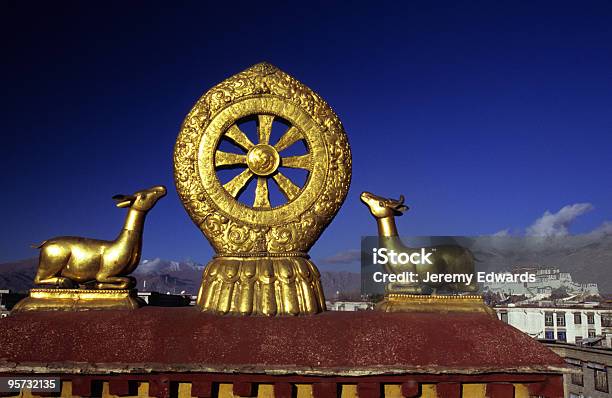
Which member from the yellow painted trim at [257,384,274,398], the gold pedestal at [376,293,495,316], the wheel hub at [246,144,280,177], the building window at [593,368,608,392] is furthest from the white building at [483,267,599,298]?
the yellow painted trim at [257,384,274,398]

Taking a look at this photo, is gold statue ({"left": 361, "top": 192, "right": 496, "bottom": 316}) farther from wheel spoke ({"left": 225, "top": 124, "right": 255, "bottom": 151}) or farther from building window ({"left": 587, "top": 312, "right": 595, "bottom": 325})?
building window ({"left": 587, "top": 312, "right": 595, "bottom": 325})

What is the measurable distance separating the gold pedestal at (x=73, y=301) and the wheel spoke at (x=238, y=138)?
3.08 m

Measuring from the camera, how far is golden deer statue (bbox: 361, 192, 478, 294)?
825 centimetres

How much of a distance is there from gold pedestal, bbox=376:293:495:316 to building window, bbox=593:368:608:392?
21.5 meters

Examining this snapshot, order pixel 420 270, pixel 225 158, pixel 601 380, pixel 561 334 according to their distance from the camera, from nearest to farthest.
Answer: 1. pixel 420 270
2. pixel 225 158
3. pixel 601 380
4. pixel 561 334

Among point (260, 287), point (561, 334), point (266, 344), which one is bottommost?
point (561, 334)

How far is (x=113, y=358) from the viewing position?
21.6ft

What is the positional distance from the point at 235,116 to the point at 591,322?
3699 cm

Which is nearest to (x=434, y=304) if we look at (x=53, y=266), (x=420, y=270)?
(x=420, y=270)

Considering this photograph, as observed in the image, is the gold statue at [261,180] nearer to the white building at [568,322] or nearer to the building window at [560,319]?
the white building at [568,322]

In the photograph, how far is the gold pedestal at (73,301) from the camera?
7.70 metres

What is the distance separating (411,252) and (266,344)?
9.73 ft

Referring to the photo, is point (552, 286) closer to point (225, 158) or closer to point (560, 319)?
point (560, 319)

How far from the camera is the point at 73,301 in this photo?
25.4 ft
